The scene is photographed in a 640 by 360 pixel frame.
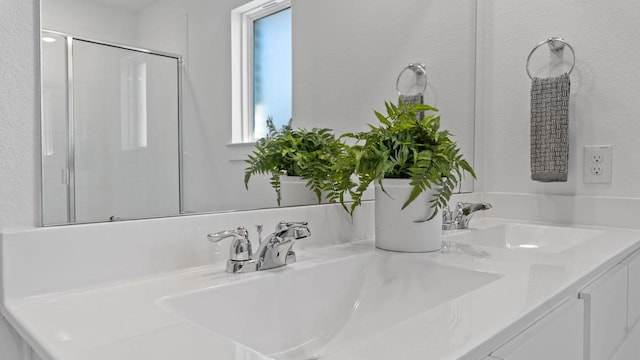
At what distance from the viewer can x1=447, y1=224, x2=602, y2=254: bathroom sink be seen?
123cm

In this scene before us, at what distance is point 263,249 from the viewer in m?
0.78

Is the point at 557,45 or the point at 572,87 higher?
the point at 557,45

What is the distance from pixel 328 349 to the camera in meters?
0.77

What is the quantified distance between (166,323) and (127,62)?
434mm

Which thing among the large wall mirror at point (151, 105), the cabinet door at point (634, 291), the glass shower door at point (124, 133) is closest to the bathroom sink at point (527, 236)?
the cabinet door at point (634, 291)

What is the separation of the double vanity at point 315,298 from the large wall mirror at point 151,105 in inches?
2.1

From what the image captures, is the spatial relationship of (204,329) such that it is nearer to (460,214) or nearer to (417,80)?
(460,214)

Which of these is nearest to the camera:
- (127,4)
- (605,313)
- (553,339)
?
(553,339)

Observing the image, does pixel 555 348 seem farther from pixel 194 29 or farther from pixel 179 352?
pixel 194 29

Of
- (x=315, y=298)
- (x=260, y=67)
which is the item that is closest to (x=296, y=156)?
(x=260, y=67)

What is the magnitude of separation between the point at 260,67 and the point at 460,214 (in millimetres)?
721

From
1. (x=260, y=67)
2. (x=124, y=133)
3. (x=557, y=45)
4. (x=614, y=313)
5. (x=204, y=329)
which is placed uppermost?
(x=557, y=45)

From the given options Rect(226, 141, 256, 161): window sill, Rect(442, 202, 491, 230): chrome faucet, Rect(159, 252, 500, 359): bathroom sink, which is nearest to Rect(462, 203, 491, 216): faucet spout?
Rect(442, 202, 491, 230): chrome faucet

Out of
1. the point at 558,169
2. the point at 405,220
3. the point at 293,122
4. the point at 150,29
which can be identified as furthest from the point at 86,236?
the point at 558,169
